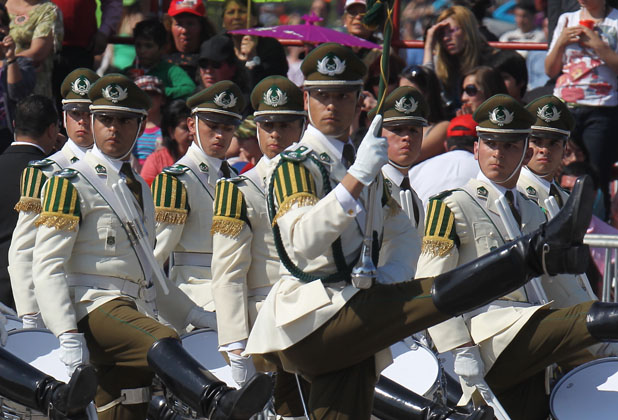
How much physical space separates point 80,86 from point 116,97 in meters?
1.12

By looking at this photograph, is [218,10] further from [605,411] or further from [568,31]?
[605,411]

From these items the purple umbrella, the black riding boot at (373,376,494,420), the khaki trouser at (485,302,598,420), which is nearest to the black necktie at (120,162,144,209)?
the black riding boot at (373,376,494,420)

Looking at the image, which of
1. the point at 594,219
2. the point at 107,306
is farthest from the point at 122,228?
the point at 594,219

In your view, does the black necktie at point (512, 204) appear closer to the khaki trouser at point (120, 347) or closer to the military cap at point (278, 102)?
the military cap at point (278, 102)

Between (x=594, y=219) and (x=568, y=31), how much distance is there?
5.23 ft

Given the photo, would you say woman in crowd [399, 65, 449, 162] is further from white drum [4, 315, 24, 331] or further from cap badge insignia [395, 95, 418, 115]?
white drum [4, 315, 24, 331]

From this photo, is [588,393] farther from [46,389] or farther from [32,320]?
[32,320]

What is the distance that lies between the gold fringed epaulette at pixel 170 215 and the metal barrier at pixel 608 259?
260 cm

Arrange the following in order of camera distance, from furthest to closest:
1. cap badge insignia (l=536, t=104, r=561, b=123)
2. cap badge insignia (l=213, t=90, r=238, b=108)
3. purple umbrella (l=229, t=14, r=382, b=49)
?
purple umbrella (l=229, t=14, r=382, b=49) < cap badge insignia (l=213, t=90, r=238, b=108) < cap badge insignia (l=536, t=104, r=561, b=123)

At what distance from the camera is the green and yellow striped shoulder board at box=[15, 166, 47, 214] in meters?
7.63

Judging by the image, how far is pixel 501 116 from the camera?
739 centimetres

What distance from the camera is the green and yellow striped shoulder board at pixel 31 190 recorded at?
7.63 metres

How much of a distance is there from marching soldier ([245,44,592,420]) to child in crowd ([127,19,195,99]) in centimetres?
552

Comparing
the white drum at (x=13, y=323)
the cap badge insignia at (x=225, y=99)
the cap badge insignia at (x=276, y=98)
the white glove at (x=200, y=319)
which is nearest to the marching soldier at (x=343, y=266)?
the white glove at (x=200, y=319)
